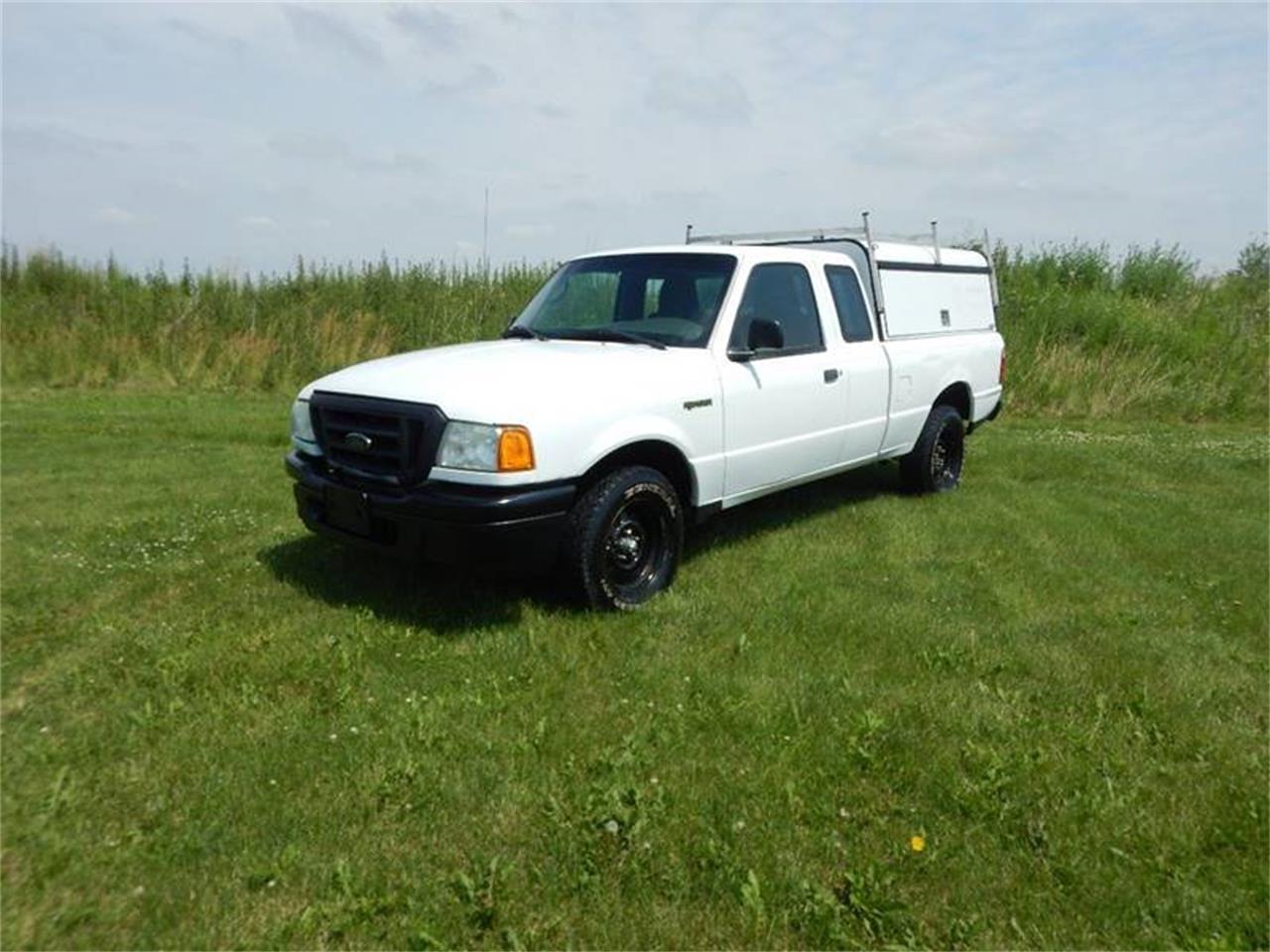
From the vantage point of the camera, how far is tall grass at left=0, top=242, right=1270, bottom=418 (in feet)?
43.7

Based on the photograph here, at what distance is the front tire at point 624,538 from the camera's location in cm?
418

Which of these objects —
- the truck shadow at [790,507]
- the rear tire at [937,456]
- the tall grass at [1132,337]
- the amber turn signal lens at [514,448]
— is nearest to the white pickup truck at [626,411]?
the amber turn signal lens at [514,448]

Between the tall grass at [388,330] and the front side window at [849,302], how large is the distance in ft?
27.6

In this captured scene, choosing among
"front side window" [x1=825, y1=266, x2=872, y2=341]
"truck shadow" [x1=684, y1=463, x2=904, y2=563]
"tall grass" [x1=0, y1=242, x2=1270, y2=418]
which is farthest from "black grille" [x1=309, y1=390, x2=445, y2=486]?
"tall grass" [x1=0, y1=242, x2=1270, y2=418]

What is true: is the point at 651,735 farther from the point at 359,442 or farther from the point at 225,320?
the point at 225,320

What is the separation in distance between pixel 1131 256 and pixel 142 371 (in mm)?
18071

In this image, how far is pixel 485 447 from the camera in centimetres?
384

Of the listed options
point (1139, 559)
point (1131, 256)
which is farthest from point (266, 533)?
point (1131, 256)

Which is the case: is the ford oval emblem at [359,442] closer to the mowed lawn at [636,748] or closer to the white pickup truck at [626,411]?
the white pickup truck at [626,411]

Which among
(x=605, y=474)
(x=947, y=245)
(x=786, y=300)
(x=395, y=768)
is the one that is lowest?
(x=395, y=768)

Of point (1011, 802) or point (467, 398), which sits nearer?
point (1011, 802)

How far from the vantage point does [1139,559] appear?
5699 millimetres

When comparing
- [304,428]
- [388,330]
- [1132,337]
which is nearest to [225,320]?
[388,330]

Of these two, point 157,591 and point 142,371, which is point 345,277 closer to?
point 142,371
